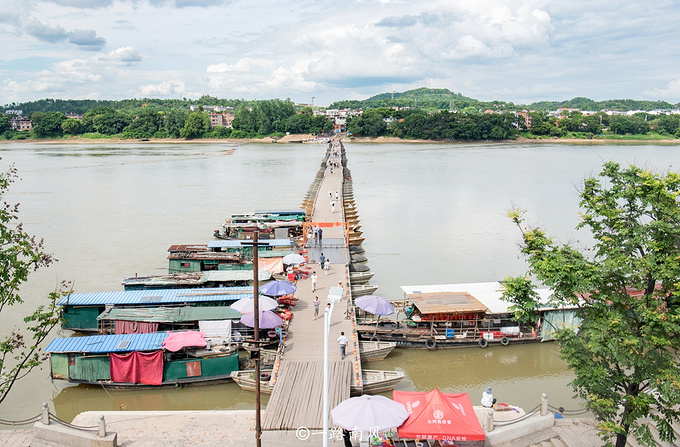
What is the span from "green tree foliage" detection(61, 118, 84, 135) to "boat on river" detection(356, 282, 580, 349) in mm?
145598

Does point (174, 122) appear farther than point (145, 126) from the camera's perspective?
No

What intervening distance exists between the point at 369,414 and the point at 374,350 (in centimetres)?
721

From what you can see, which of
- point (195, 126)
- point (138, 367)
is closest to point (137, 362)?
point (138, 367)

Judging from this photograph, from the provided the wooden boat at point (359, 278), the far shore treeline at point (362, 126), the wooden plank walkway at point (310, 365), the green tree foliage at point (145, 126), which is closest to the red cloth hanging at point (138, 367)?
the wooden plank walkway at point (310, 365)

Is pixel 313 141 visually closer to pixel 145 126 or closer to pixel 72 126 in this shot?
pixel 145 126

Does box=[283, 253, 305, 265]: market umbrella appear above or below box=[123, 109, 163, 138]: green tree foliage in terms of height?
below

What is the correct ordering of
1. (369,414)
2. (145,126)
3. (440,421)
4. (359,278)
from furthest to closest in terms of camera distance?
(145,126), (359,278), (440,421), (369,414)

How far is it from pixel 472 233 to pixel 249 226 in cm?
1653

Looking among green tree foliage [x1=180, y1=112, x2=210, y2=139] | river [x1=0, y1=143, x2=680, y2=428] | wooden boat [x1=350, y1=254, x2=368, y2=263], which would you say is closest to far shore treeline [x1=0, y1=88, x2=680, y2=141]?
green tree foliage [x1=180, y1=112, x2=210, y2=139]

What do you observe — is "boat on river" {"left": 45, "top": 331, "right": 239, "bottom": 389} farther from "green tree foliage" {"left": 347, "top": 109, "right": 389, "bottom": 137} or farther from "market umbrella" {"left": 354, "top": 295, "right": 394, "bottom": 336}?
"green tree foliage" {"left": 347, "top": 109, "right": 389, "bottom": 137}

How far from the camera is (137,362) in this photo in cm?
1644

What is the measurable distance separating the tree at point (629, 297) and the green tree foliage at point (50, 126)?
157 m

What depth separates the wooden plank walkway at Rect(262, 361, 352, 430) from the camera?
13.0 meters

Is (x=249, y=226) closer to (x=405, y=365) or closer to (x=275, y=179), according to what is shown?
(x=405, y=365)
